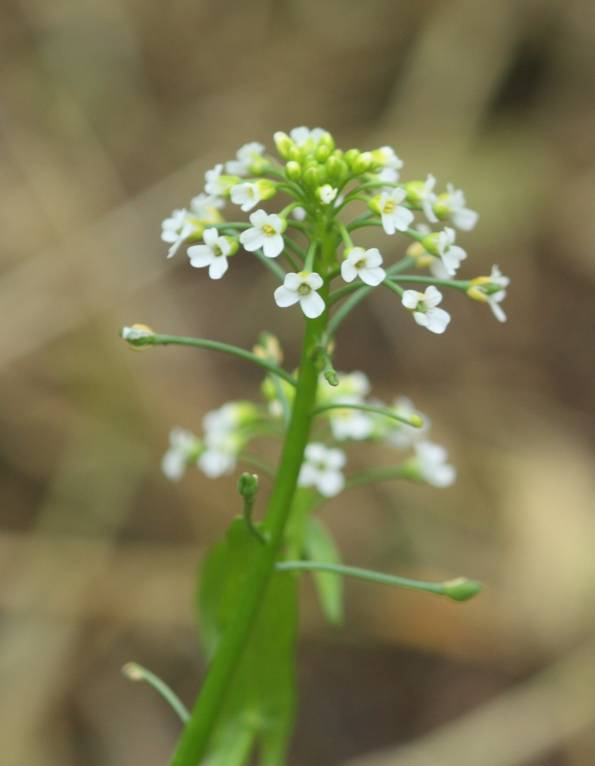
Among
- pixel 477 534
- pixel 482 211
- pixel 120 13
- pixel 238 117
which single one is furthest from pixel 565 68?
pixel 477 534

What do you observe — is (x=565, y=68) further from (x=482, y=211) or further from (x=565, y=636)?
(x=565, y=636)

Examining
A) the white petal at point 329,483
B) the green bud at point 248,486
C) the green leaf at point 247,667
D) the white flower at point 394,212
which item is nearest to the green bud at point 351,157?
the white flower at point 394,212

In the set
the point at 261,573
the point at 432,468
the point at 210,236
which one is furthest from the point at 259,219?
the point at 432,468

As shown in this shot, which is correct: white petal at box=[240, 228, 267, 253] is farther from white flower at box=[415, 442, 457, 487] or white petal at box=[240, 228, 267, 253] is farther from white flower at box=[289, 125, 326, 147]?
white flower at box=[415, 442, 457, 487]

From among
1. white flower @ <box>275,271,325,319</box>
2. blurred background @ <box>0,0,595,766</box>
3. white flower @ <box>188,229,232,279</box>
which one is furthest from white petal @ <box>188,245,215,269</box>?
blurred background @ <box>0,0,595,766</box>

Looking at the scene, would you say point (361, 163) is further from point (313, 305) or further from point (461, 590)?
point (461, 590)

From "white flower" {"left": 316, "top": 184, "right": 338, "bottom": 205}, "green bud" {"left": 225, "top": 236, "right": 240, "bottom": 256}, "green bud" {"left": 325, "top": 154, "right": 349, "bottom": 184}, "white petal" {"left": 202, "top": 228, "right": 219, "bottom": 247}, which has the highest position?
"green bud" {"left": 325, "top": 154, "right": 349, "bottom": 184}

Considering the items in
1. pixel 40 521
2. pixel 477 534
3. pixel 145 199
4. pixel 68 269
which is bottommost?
pixel 40 521
